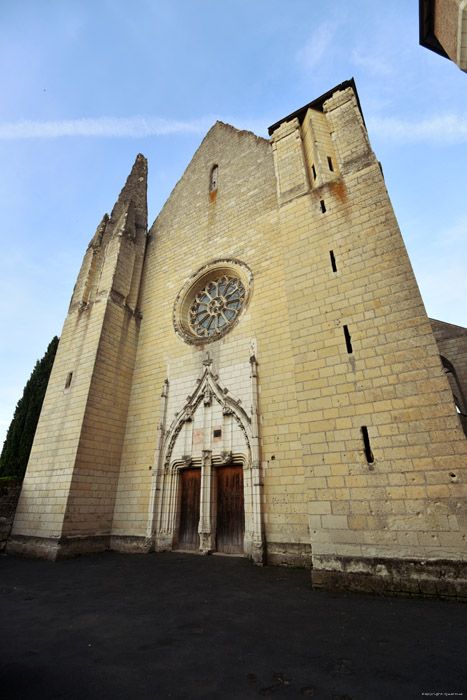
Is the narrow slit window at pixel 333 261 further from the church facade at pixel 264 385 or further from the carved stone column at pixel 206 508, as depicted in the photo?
the carved stone column at pixel 206 508

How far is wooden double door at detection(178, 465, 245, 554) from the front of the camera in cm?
725

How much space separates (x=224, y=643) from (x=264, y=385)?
5187 millimetres

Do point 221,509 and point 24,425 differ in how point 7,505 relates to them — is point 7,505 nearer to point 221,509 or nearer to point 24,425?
point 24,425

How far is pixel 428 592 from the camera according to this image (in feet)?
13.2

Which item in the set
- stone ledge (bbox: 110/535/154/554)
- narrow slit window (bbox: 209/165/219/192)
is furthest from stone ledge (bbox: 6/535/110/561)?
narrow slit window (bbox: 209/165/219/192)

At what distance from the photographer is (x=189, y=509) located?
317 inches

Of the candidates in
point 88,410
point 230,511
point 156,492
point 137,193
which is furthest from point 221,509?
point 137,193

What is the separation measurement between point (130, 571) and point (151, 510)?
6.97ft

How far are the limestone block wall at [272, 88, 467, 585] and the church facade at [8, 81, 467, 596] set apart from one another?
0.03 metres

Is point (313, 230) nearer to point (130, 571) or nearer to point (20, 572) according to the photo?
point (130, 571)

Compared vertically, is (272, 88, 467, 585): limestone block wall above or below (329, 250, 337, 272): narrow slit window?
below

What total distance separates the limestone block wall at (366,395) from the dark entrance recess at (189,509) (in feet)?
12.6

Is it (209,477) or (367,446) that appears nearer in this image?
(367,446)

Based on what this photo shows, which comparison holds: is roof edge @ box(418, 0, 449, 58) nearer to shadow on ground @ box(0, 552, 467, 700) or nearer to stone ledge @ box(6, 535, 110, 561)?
shadow on ground @ box(0, 552, 467, 700)
